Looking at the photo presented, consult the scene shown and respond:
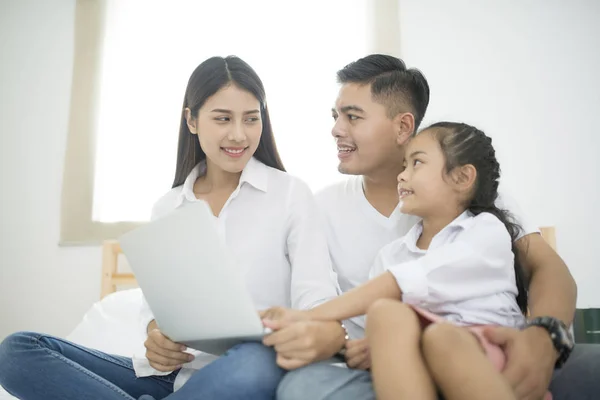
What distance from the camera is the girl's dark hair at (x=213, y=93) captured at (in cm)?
131

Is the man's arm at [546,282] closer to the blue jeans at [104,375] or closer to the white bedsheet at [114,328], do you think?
the blue jeans at [104,375]

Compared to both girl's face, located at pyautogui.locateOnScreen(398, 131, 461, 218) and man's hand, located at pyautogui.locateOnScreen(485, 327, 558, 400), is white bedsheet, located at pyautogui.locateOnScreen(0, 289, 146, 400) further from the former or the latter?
man's hand, located at pyautogui.locateOnScreen(485, 327, 558, 400)

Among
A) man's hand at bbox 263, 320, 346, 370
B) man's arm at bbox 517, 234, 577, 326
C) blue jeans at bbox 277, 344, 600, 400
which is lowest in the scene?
blue jeans at bbox 277, 344, 600, 400

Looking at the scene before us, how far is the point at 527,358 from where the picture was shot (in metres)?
0.86

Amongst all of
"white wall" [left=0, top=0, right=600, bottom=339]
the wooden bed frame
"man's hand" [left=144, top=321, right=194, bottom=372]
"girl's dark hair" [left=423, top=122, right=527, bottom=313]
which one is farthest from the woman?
"white wall" [left=0, top=0, right=600, bottom=339]

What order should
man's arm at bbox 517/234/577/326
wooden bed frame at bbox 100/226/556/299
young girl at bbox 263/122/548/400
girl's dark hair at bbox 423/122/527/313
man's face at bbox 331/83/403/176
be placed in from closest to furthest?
young girl at bbox 263/122/548/400, man's arm at bbox 517/234/577/326, girl's dark hair at bbox 423/122/527/313, man's face at bbox 331/83/403/176, wooden bed frame at bbox 100/226/556/299

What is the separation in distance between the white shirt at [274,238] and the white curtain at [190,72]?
142cm

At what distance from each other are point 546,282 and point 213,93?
0.78 meters

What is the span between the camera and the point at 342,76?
1.52 m

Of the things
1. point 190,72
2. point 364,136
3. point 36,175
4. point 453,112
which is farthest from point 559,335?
point 36,175

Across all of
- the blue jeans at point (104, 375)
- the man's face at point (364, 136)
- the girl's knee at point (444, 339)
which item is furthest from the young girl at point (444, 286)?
the man's face at point (364, 136)

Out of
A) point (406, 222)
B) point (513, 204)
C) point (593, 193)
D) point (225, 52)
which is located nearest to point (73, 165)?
point (225, 52)

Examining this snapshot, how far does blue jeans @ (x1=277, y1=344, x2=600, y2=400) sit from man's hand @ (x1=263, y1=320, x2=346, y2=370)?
0.7 inches

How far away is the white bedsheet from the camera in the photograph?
1.85m
